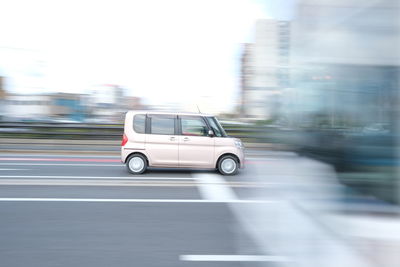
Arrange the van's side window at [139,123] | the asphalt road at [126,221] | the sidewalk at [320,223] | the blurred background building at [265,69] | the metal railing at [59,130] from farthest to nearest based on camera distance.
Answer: the metal railing at [59,130], the van's side window at [139,123], the asphalt road at [126,221], the blurred background building at [265,69], the sidewalk at [320,223]

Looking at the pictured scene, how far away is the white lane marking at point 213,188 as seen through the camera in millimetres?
7648

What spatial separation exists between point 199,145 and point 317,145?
8.04 metres

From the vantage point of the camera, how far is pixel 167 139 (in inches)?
410

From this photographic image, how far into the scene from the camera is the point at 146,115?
10.4m

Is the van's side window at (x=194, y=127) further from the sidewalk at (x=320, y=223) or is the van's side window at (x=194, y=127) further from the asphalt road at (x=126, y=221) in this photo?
the sidewalk at (x=320, y=223)

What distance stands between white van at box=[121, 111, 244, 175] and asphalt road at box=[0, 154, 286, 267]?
49 cm

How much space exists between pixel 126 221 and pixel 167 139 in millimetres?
4735

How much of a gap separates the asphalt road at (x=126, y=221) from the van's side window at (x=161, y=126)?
1.05 metres

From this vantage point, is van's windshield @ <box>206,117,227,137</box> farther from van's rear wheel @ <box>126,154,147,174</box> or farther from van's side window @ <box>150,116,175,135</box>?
van's rear wheel @ <box>126,154,147,174</box>

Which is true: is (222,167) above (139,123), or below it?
below

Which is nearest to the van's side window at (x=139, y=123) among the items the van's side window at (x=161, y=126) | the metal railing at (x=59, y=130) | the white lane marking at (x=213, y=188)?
the van's side window at (x=161, y=126)

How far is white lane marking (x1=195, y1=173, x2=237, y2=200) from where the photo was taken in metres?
7.65

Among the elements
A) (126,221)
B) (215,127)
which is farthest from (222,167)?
(126,221)

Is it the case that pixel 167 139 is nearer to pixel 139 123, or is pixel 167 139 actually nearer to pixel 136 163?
pixel 139 123
